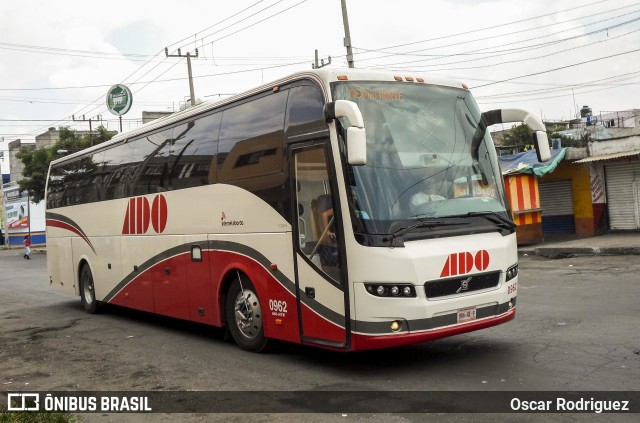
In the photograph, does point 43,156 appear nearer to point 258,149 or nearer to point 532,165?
point 532,165

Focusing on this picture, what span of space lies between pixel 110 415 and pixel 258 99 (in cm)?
407

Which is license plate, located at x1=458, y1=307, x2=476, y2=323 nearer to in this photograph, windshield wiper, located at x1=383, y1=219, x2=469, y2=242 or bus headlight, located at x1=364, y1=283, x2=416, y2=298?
bus headlight, located at x1=364, y1=283, x2=416, y2=298

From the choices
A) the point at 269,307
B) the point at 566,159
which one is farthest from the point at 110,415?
the point at 566,159

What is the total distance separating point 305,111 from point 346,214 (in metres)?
1.38

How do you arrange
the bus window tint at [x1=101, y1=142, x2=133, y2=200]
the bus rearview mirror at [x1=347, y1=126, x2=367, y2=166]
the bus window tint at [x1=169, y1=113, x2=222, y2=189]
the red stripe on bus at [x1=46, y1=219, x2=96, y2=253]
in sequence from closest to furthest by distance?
the bus rearview mirror at [x1=347, y1=126, x2=367, y2=166] → the bus window tint at [x1=169, y1=113, x2=222, y2=189] → the bus window tint at [x1=101, y1=142, x2=133, y2=200] → the red stripe on bus at [x1=46, y1=219, x2=96, y2=253]

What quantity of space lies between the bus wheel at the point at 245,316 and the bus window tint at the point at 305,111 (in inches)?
87.3

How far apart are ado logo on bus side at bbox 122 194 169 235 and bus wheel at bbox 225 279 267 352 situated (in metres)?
2.19

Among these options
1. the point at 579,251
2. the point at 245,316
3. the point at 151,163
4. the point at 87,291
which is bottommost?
the point at 579,251

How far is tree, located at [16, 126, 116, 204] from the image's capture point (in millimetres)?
48656

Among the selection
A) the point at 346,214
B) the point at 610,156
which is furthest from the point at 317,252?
the point at 610,156

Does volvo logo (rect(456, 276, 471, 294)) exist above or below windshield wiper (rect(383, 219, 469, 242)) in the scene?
below

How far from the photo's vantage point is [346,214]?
21.7ft

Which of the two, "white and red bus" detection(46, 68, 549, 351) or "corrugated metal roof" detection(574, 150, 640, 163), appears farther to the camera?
"corrugated metal roof" detection(574, 150, 640, 163)

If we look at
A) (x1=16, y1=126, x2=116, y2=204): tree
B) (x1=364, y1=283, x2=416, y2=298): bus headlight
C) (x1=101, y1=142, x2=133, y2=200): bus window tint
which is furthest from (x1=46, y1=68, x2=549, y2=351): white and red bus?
(x1=16, y1=126, x2=116, y2=204): tree
